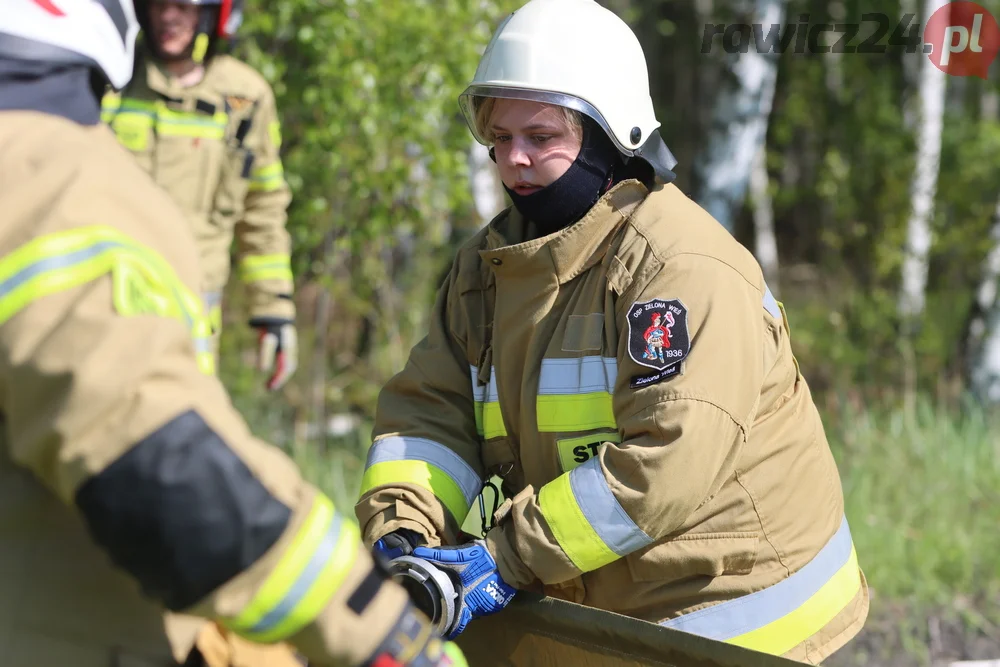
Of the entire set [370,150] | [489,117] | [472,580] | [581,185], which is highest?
[489,117]

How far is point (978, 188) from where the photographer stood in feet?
28.4

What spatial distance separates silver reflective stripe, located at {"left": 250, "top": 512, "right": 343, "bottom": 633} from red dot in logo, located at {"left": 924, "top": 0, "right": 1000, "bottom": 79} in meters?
8.69

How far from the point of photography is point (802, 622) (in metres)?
2.48

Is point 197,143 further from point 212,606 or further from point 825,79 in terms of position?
point 825,79

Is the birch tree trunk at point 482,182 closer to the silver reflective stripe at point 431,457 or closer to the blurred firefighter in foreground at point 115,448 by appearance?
the silver reflective stripe at point 431,457

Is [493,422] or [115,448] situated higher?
[115,448]

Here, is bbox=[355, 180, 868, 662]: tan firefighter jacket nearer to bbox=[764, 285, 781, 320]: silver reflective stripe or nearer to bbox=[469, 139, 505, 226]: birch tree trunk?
bbox=[764, 285, 781, 320]: silver reflective stripe

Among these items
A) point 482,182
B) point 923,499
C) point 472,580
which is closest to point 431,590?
point 472,580

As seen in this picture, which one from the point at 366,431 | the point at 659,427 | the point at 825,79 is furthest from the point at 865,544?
the point at 825,79

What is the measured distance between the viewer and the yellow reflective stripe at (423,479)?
2.64m

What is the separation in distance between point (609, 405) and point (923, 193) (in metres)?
6.52

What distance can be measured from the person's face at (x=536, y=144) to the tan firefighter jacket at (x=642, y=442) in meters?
0.15

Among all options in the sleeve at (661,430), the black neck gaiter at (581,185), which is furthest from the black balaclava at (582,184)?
the sleeve at (661,430)

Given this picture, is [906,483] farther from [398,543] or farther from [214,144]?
[398,543]
